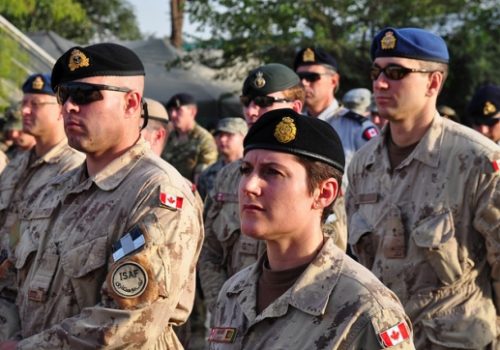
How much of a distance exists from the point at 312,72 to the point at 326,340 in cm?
524

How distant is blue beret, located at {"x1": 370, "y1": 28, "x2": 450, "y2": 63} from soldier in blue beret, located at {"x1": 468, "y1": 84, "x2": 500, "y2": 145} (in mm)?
3042

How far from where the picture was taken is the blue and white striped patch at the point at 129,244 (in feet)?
13.6

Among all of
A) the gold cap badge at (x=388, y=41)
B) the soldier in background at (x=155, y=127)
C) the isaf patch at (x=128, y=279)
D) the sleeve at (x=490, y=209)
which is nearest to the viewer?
the isaf patch at (x=128, y=279)

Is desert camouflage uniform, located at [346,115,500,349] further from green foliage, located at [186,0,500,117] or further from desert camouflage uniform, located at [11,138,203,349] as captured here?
green foliage, located at [186,0,500,117]

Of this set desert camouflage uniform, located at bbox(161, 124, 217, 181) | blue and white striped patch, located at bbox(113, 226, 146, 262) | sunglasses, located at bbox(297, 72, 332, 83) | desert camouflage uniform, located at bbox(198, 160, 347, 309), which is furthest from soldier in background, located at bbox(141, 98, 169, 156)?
desert camouflage uniform, located at bbox(161, 124, 217, 181)

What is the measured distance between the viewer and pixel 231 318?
11.8ft

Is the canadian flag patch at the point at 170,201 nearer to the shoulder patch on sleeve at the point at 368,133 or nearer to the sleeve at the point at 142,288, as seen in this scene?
the sleeve at the point at 142,288

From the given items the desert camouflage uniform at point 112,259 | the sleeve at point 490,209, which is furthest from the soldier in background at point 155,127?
the sleeve at point 490,209

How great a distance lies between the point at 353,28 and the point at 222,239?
16124 mm

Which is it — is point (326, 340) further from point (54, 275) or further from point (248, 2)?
point (248, 2)

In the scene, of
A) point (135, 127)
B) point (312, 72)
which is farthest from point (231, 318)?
point (312, 72)

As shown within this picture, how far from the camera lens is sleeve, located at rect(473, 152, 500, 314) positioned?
5.21 metres

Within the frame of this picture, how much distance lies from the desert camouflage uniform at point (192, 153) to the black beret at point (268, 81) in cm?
548

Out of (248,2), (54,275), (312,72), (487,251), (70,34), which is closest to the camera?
(54,275)
